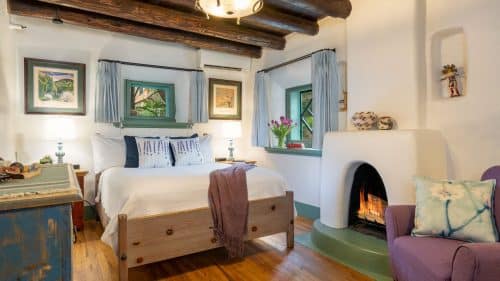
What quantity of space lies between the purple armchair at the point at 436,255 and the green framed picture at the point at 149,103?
327cm

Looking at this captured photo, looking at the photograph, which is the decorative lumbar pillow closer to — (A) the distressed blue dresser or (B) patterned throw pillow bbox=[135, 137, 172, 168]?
(A) the distressed blue dresser

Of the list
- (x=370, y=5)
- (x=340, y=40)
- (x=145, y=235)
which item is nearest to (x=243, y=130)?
(x=340, y=40)

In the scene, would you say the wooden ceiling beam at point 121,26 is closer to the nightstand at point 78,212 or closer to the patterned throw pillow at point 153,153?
the patterned throw pillow at point 153,153

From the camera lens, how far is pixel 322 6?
281cm

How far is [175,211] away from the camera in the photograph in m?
2.17

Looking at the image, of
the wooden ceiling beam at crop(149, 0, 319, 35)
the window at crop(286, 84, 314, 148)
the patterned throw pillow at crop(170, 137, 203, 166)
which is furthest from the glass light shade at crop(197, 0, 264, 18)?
the window at crop(286, 84, 314, 148)

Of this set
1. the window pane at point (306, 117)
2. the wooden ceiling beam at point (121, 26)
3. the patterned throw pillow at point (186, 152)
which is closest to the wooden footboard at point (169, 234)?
the patterned throw pillow at point (186, 152)

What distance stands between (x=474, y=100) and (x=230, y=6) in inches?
80.2

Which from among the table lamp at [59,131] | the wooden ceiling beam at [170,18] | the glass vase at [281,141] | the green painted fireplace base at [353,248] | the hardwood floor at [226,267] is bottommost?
the hardwood floor at [226,267]

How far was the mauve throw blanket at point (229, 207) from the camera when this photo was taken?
2.36 m

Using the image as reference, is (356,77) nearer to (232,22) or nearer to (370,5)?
(370,5)

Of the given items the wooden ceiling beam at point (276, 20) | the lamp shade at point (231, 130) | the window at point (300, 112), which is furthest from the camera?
the lamp shade at point (231, 130)

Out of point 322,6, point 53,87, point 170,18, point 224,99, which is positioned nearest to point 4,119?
point 53,87

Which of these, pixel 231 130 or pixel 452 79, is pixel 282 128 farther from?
pixel 452 79
